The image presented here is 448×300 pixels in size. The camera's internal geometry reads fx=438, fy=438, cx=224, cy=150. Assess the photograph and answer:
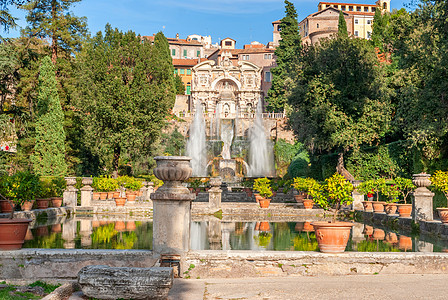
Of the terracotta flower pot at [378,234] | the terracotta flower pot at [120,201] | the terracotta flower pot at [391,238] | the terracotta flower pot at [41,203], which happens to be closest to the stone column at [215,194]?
the terracotta flower pot at [120,201]

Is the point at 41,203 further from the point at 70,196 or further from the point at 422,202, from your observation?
the point at 422,202

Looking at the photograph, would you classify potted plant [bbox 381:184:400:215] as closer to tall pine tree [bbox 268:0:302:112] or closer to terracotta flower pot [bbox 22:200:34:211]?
terracotta flower pot [bbox 22:200:34:211]

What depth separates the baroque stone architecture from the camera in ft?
229

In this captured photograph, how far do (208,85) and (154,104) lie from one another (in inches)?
1624

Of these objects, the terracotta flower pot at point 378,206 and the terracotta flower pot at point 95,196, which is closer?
the terracotta flower pot at point 378,206

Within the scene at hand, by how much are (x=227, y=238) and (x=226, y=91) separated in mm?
61909

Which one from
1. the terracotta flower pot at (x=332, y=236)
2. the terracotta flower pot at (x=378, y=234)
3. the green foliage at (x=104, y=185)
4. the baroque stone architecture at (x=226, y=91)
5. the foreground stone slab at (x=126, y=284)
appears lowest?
the terracotta flower pot at (x=378, y=234)

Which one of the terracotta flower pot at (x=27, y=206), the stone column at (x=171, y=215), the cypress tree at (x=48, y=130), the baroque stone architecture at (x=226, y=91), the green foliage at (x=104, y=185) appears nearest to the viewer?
the stone column at (x=171, y=215)

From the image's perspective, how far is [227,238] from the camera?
1131cm

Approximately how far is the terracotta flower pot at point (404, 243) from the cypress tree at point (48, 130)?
2320cm

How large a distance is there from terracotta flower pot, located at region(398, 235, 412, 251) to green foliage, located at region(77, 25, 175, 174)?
1980 cm

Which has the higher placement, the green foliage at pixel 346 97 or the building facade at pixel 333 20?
the building facade at pixel 333 20

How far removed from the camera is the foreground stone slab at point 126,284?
488cm

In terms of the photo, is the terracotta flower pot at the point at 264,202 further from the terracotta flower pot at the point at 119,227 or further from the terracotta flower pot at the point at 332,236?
the terracotta flower pot at the point at 332,236
